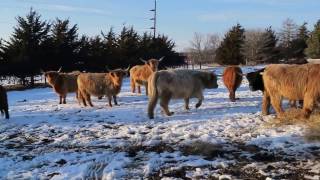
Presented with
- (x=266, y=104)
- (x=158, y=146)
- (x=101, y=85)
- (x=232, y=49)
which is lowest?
(x=158, y=146)

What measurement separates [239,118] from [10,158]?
551 cm

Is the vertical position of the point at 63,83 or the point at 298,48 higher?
the point at 298,48

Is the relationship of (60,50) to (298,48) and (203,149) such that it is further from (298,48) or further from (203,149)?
(298,48)

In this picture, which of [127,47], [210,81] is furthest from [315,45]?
[210,81]

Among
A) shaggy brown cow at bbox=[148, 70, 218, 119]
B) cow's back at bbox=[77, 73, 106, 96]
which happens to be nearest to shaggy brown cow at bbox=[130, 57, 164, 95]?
cow's back at bbox=[77, 73, 106, 96]

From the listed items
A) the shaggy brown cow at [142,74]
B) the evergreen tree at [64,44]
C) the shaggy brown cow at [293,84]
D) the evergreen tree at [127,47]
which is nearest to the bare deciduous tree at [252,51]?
the evergreen tree at [127,47]

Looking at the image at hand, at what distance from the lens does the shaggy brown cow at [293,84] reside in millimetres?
10156

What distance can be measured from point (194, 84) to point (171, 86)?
1067 mm

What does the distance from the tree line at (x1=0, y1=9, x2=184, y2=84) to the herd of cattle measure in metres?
9.52

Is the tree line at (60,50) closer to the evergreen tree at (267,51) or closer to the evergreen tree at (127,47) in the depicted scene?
the evergreen tree at (127,47)

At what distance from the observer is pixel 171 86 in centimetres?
1279

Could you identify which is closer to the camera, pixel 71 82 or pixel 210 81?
pixel 210 81

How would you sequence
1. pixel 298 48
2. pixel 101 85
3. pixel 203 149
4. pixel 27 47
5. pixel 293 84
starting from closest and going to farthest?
pixel 203 149 < pixel 293 84 < pixel 101 85 < pixel 27 47 < pixel 298 48

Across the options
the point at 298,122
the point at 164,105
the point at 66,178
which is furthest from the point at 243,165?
the point at 164,105
